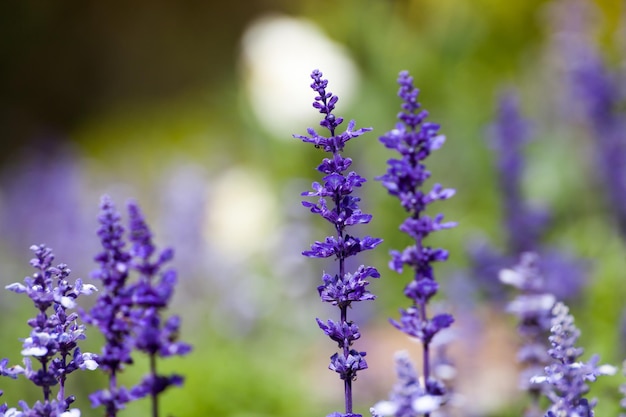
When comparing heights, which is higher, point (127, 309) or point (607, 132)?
point (607, 132)

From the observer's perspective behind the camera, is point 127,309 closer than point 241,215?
Yes

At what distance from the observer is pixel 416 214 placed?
1.85m

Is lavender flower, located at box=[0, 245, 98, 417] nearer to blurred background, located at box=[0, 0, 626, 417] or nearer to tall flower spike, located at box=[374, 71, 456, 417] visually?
tall flower spike, located at box=[374, 71, 456, 417]

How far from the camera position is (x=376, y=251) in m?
6.34

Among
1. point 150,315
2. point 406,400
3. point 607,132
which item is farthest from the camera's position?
point 607,132

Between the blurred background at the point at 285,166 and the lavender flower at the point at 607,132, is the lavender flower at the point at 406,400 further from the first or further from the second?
the lavender flower at the point at 607,132

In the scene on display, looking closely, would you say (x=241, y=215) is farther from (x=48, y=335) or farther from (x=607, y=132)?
(x=48, y=335)

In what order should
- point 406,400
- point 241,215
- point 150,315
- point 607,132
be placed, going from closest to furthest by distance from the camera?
point 406,400
point 150,315
point 607,132
point 241,215

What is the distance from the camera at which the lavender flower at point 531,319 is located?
222cm

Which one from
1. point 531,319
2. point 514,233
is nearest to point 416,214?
point 531,319

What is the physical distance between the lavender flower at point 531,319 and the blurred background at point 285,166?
1.67 ft

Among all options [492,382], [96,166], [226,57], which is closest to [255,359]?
[492,382]

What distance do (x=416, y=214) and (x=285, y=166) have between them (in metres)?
6.03

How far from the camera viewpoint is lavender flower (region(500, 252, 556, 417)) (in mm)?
2223
